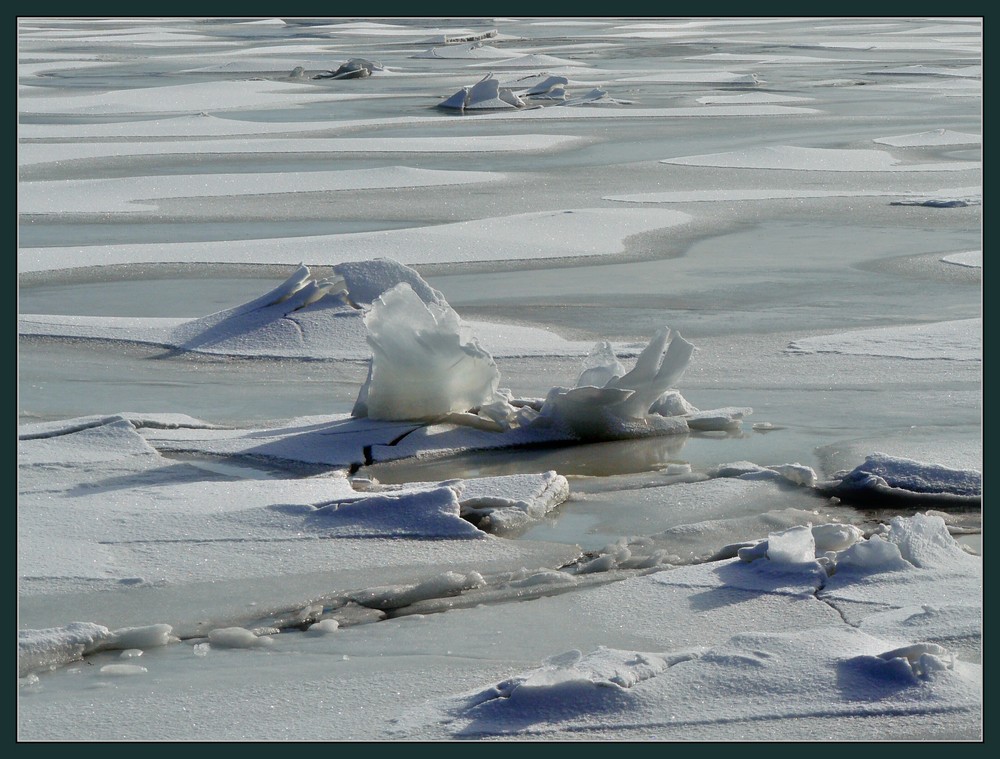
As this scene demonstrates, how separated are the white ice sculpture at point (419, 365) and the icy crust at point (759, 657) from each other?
5.15 ft

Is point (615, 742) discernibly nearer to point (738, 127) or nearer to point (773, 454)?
point (773, 454)

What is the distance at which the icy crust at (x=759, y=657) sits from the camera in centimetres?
287

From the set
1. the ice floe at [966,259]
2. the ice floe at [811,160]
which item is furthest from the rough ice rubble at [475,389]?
the ice floe at [811,160]

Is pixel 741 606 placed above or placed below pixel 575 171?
below

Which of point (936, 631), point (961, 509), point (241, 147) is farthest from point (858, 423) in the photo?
point (241, 147)

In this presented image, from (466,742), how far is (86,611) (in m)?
1.19

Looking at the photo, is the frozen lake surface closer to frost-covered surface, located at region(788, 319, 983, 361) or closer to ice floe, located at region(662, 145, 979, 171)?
frost-covered surface, located at region(788, 319, 983, 361)

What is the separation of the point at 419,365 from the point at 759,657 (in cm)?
220

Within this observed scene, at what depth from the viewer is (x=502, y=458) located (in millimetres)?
4855

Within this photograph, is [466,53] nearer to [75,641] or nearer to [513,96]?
[513,96]

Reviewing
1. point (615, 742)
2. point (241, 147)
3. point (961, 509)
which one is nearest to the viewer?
point (615, 742)

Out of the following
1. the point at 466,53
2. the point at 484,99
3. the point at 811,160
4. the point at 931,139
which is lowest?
the point at 811,160

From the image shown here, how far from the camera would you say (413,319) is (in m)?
5.06

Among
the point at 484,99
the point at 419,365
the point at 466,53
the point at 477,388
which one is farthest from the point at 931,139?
the point at 466,53
